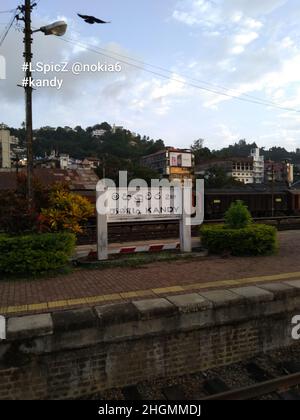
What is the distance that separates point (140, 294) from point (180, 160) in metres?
63.6

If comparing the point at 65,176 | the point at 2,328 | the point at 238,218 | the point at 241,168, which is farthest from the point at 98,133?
the point at 2,328

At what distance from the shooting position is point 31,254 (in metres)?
7.03

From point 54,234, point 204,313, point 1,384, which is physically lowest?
point 1,384

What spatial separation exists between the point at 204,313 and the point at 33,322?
7.07 feet

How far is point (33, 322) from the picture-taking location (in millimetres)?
4133

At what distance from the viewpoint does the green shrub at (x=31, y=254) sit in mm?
6992

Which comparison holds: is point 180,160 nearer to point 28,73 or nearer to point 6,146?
point 6,146

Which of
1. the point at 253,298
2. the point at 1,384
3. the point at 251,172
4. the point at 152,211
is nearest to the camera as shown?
the point at 1,384

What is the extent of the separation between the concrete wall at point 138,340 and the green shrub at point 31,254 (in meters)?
2.90

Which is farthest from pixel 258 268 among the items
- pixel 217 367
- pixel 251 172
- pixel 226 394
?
pixel 251 172

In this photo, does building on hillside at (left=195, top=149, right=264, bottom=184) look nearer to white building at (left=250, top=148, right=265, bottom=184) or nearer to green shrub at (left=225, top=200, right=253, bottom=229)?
white building at (left=250, top=148, right=265, bottom=184)

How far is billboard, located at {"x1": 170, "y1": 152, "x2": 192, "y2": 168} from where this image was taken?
67.2 m

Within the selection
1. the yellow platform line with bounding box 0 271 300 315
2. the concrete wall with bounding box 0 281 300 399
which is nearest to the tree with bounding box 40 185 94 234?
the yellow platform line with bounding box 0 271 300 315

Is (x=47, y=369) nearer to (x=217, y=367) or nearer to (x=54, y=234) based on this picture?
(x=217, y=367)
